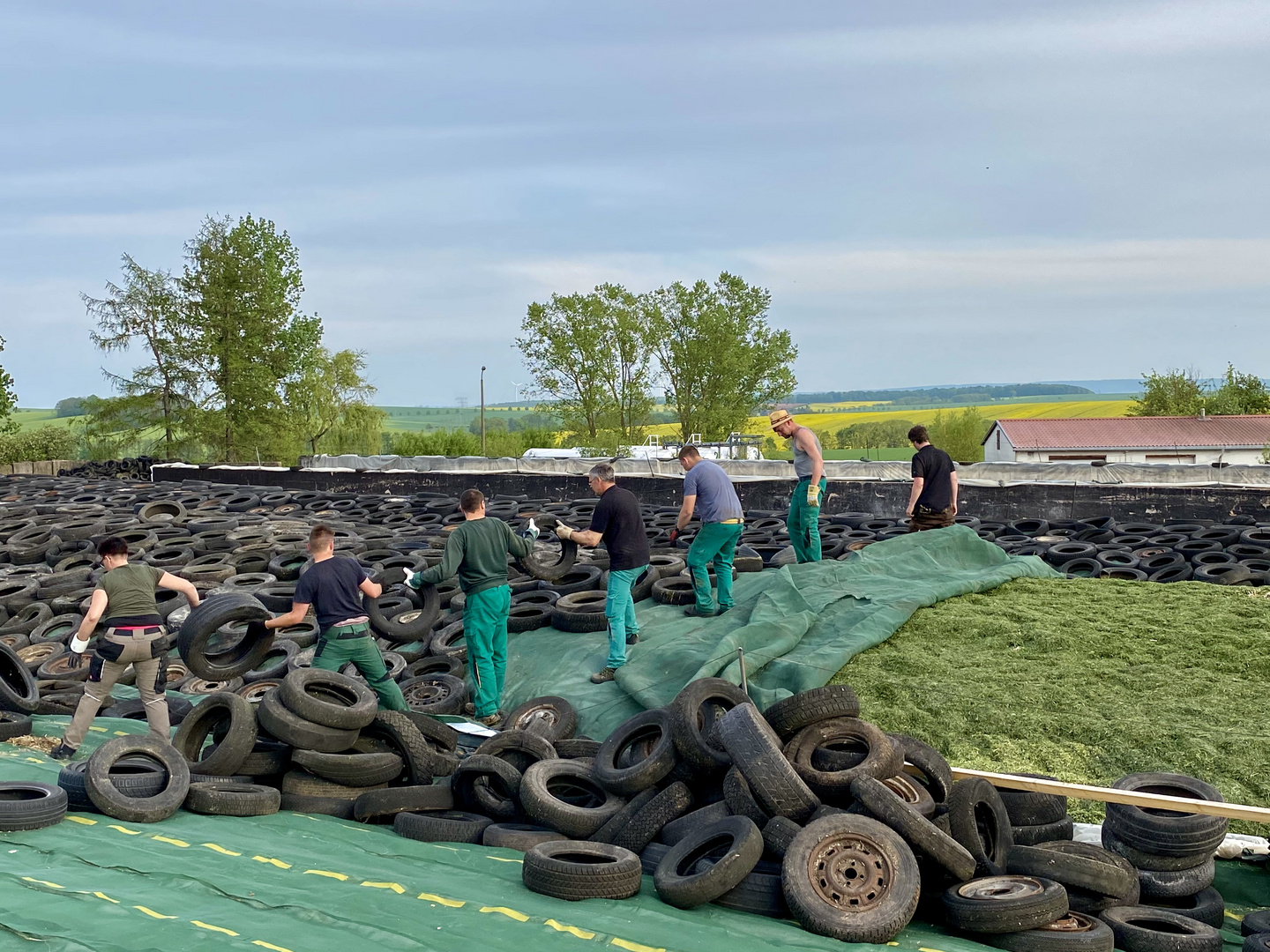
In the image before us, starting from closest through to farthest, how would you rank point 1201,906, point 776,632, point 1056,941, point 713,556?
1. point 1056,941
2. point 1201,906
3. point 776,632
4. point 713,556

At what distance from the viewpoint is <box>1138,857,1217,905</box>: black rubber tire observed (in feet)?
17.8

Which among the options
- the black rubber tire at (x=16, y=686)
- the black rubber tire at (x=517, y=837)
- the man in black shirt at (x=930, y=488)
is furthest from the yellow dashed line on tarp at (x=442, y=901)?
the man in black shirt at (x=930, y=488)

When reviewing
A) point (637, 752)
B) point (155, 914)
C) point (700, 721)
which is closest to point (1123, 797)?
point (700, 721)

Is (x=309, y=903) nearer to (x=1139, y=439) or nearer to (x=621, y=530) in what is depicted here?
(x=621, y=530)

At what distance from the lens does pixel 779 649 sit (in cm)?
862

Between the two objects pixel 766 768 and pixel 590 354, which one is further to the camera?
pixel 590 354

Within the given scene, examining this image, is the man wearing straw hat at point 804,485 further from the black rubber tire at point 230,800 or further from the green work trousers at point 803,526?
the black rubber tire at point 230,800

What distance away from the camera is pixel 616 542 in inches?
352

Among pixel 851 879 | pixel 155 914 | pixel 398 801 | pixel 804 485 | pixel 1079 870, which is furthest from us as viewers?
pixel 804 485

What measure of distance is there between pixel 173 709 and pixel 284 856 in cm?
438

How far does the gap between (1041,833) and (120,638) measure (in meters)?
6.36

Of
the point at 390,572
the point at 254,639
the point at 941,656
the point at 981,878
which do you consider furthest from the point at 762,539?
the point at 981,878

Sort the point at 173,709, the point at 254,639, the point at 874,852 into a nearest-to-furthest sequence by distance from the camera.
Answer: the point at 874,852 → the point at 254,639 → the point at 173,709

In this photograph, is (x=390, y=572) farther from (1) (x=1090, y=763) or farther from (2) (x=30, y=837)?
(1) (x=1090, y=763)
